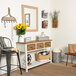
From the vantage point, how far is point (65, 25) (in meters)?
4.66

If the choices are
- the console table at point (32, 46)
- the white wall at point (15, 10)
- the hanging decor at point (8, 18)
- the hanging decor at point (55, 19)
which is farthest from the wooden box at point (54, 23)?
the hanging decor at point (8, 18)

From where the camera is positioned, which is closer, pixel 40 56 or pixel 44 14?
pixel 40 56

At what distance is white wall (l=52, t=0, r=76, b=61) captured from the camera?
4465mm

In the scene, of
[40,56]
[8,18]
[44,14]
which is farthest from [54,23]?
[8,18]

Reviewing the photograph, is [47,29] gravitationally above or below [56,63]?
above

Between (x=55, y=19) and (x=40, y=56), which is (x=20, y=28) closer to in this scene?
(x=40, y=56)

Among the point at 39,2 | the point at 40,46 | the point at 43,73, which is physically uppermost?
the point at 39,2

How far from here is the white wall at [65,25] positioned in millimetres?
4465

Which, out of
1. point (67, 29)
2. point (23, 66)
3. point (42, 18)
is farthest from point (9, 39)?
point (67, 29)

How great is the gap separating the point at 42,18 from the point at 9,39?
167 cm

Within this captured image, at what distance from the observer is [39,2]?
15.0ft

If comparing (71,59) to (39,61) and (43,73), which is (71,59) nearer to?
(39,61)

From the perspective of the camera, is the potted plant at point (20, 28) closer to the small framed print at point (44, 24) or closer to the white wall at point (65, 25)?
the small framed print at point (44, 24)

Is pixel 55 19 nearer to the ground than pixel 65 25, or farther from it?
farther from it
